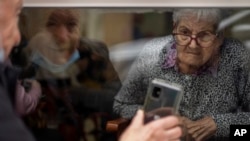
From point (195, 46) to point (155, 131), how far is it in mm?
838

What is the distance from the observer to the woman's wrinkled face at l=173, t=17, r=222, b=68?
213cm

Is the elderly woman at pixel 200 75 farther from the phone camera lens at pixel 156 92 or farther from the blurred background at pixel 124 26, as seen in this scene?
the phone camera lens at pixel 156 92

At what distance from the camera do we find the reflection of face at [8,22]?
1.18 m

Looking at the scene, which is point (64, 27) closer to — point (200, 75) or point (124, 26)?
point (124, 26)

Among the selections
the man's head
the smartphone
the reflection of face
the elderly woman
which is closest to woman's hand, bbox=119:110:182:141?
the smartphone

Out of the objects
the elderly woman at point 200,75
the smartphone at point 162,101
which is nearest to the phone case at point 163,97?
the smartphone at point 162,101

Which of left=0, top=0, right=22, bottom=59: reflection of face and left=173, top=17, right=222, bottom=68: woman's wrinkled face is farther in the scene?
left=173, top=17, right=222, bottom=68: woman's wrinkled face

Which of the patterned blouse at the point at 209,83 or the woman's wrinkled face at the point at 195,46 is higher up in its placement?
the woman's wrinkled face at the point at 195,46

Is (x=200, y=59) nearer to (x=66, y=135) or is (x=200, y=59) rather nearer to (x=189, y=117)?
(x=189, y=117)

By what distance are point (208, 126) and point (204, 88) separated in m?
0.17

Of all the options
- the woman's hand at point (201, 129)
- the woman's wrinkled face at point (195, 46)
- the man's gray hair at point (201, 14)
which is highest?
the man's gray hair at point (201, 14)

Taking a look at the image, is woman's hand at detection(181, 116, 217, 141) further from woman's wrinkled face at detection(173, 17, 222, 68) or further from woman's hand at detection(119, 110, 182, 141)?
woman's hand at detection(119, 110, 182, 141)

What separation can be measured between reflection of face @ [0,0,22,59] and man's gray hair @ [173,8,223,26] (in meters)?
0.98

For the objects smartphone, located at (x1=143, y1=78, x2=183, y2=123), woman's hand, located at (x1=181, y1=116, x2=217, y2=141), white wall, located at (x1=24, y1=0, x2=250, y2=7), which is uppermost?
white wall, located at (x1=24, y1=0, x2=250, y2=7)
